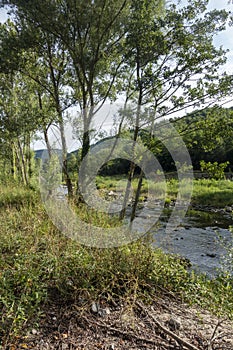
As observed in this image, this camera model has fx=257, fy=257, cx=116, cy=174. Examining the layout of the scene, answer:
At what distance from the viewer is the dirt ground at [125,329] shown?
174 cm

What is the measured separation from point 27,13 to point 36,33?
1.49ft

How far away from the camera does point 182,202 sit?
1466 centimetres

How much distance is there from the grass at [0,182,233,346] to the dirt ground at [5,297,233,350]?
0.30ft

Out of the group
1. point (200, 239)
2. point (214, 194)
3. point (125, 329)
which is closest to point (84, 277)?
point (125, 329)

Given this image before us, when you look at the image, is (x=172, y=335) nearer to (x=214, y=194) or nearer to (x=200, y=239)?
(x=200, y=239)

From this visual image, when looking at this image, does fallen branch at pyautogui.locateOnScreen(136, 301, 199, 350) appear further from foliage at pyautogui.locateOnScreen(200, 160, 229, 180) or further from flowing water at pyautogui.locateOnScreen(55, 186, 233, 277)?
foliage at pyautogui.locateOnScreen(200, 160, 229, 180)

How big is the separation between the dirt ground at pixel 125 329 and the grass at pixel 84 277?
92mm

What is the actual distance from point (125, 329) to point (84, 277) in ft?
1.86

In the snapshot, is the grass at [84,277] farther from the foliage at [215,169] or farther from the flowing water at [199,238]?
the foliage at [215,169]

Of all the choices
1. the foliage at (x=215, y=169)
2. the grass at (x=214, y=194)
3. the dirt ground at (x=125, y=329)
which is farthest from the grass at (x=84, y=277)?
the grass at (x=214, y=194)

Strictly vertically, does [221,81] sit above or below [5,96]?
below

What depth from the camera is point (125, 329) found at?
191 cm

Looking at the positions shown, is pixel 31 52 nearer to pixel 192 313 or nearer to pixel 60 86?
pixel 60 86

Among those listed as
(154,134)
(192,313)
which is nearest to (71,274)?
(192,313)
